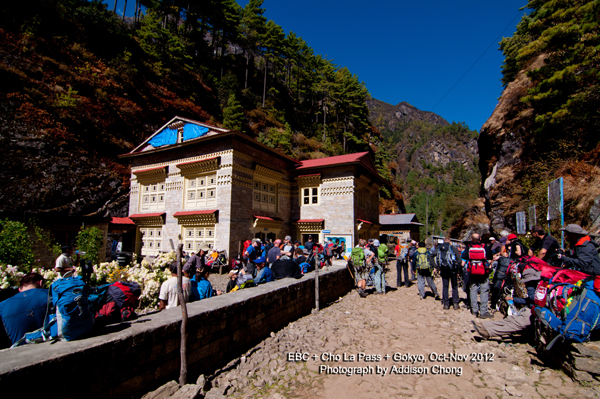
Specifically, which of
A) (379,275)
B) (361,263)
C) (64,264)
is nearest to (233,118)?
(361,263)

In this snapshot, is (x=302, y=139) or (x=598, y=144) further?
(x=302, y=139)

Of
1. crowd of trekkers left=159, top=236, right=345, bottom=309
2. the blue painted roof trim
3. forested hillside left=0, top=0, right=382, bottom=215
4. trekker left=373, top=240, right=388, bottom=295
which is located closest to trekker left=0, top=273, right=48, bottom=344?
crowd of trekkers left=159, top=236, right=345, bottom=309

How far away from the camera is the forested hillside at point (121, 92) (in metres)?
20.8

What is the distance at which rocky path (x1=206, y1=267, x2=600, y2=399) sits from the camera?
428 centimetres

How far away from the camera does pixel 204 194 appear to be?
1819 centimetres

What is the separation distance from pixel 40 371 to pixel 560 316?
6.86 meters

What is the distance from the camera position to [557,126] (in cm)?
1605

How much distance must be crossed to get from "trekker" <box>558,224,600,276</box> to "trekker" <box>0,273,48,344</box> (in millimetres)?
8378

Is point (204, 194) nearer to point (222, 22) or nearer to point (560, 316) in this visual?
point (560, 316)

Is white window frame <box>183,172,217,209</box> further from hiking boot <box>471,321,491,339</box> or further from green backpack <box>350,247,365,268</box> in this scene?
hiking boot <box>471,321,491,339</box>

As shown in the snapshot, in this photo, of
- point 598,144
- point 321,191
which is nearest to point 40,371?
point 321,191

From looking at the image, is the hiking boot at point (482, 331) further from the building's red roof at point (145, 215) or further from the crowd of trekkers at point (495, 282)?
the building's red roof at point (145, 215)

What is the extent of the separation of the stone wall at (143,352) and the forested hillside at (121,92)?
2155 centimetres

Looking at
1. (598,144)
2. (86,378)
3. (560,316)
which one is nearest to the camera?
(86,378)
